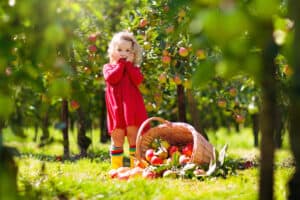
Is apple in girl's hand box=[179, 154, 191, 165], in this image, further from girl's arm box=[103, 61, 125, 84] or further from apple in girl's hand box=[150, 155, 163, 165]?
girl's arm box=[103, 61, 125, 84]

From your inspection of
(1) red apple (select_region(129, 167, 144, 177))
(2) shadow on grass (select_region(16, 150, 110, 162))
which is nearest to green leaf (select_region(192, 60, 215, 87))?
(1) red apple (select_region(129, 167, 144, 177))

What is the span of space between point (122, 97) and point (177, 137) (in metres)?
0.81

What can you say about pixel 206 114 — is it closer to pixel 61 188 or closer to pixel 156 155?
pixel 156 155

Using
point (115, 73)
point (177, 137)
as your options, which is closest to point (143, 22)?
point (115, 73)

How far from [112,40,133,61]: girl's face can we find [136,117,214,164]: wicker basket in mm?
839

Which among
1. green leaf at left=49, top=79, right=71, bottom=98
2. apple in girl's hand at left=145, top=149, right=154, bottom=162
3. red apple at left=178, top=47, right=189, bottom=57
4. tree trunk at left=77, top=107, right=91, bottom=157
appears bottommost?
apple in girl's hand at left=145, top=149, right=154, bottom=162

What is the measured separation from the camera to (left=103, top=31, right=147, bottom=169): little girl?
20.4 ft

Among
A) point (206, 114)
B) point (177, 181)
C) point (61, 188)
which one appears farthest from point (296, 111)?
point (206, 114)

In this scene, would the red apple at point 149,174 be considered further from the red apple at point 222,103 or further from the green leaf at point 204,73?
the green leaf at point 204,73

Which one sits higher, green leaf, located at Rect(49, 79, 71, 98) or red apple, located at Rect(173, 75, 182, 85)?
red apple, located at Rect(173, 75, 182, 85)

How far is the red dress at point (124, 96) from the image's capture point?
6.21m

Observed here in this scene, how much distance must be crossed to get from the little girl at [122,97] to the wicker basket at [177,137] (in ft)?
0.68

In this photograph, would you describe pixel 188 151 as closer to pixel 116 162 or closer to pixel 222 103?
pixel 116 162

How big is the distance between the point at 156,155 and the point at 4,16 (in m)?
3.47
